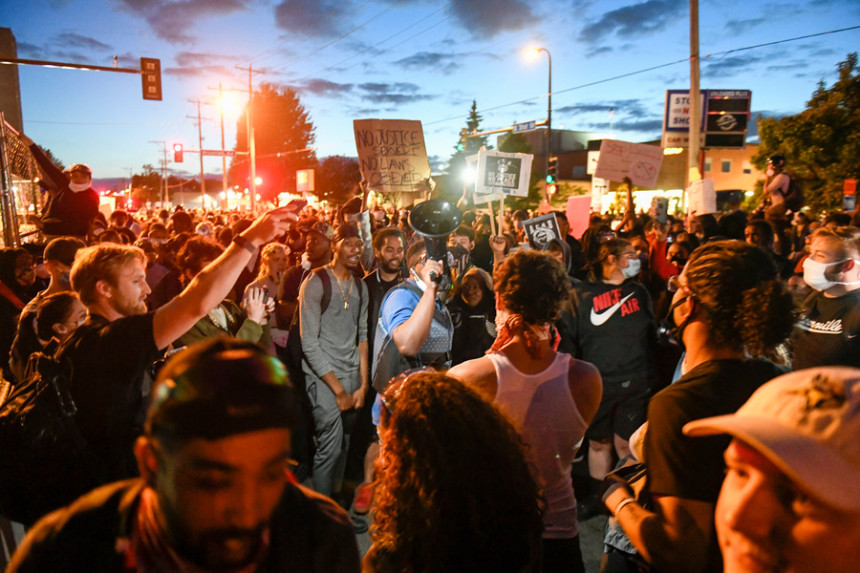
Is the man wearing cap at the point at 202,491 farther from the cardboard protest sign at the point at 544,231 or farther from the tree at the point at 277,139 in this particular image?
the tree at the point at 277,139

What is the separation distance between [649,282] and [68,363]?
687 centimetres

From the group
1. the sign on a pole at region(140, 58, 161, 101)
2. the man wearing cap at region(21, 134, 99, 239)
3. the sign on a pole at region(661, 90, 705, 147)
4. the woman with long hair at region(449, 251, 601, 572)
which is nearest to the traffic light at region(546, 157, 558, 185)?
the sign on a pole at region(661, 90, 705, 147)

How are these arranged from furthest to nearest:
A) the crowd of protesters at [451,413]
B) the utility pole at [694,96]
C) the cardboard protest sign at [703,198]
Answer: the utility pole at [694,96]
the cardboard protest sign at [703,198]
the crowd of protesters at [451,413]

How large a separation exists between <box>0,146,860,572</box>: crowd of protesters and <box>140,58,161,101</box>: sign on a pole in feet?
52.2

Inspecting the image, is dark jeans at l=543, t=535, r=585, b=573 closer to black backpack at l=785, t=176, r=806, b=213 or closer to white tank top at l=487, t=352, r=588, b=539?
white tank top at l=487, t=352, r=588, b=539

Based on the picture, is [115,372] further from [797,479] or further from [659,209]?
[659,209]

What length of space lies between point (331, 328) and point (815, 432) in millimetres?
3424

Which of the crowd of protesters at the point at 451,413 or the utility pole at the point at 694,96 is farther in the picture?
the utility pole at the point at 694,96

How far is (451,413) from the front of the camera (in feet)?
5.15

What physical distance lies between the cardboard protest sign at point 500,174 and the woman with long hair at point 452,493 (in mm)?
7837

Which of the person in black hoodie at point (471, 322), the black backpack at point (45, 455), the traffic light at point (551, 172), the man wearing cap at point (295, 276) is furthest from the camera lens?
the traffic light at point (551, 172)

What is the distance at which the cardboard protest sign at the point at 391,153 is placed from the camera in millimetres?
8961

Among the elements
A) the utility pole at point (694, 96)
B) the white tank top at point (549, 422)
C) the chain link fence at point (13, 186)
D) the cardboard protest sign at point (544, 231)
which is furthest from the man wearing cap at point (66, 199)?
the utility pole at point (694, 96)

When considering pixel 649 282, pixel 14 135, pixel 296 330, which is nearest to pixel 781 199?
pixel 649 282
